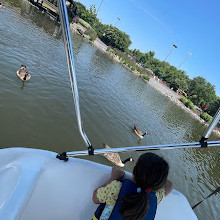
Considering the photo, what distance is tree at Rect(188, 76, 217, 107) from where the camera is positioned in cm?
5331

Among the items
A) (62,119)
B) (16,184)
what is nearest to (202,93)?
(62,119)

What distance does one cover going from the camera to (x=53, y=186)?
6.22ft

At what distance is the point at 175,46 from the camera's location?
3071 inches

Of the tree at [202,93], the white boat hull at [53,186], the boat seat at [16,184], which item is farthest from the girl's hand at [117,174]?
the tree at [202,93]

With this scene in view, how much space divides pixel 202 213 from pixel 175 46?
271 feet

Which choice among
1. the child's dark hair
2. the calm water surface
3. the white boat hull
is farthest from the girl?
the calm water surface

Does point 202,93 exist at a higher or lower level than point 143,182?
higher

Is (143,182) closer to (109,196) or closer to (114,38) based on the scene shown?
(109,196)

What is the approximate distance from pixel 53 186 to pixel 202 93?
60.9 m

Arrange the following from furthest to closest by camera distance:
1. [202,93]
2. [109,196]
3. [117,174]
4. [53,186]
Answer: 1. [202,93]
2. [53,186]
3. [117,174]
4. [109,196]

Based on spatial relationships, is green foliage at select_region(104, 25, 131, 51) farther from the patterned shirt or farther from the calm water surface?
the patterned shirt

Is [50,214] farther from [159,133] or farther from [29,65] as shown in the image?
[159,133]

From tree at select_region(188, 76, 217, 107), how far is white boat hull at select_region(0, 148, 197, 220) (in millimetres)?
58128

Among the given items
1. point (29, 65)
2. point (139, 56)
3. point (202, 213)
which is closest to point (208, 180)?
point (202, 213)
